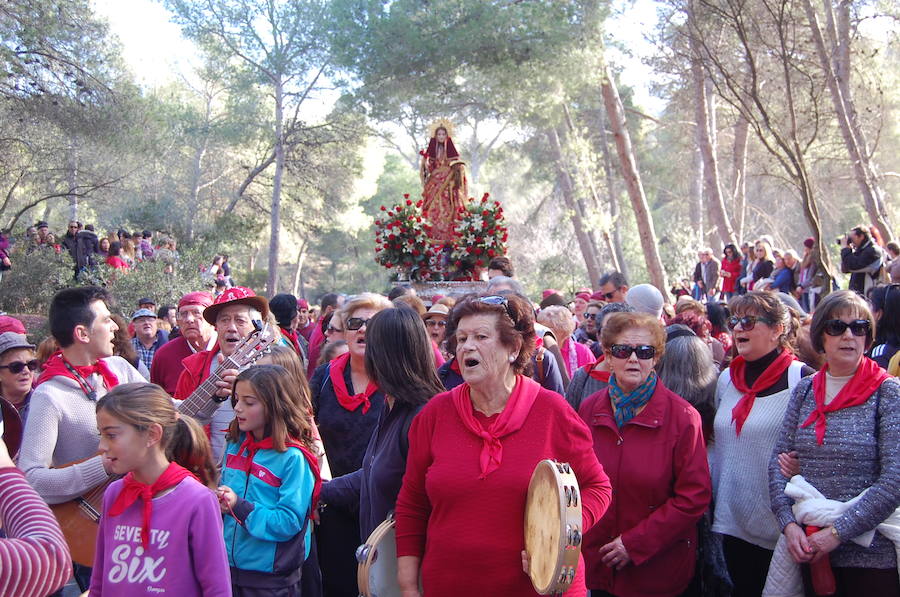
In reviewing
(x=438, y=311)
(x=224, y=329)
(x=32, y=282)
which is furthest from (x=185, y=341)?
(x=32, y=282)

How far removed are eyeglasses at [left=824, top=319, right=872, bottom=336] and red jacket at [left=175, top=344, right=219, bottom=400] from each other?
3.24 meters

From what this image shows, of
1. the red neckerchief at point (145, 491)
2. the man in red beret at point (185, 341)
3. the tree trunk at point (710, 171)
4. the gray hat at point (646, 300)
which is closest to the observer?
the red neckerchief at point (145, 491)

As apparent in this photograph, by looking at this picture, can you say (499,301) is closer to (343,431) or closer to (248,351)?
(343,431)

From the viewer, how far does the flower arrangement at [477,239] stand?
12.1 metres

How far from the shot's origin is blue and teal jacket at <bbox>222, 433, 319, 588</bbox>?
3.47 m

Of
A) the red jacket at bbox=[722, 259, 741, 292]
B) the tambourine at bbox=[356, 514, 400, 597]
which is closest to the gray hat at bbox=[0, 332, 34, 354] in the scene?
the tambourine at bbox=[356, 514, 400, 597]

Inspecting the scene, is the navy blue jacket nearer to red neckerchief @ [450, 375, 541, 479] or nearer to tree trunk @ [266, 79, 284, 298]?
red neckerchief @ [450, 375, 541, 479]

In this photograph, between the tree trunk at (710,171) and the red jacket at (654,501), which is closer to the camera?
the red jacket at (654,501)

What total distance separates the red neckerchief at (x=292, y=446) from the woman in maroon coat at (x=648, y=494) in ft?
3.99

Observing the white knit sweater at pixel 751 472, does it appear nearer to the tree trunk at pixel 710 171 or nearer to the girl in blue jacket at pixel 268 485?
the girl in blue jacket at pixel 268 485

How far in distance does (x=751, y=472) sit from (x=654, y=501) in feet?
2.07

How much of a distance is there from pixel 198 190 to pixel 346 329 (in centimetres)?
2835

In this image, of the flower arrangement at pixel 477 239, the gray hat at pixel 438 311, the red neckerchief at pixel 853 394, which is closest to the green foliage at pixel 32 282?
the flower arrangement at pixel 477 239

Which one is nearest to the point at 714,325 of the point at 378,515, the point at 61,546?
the point at 378,515
